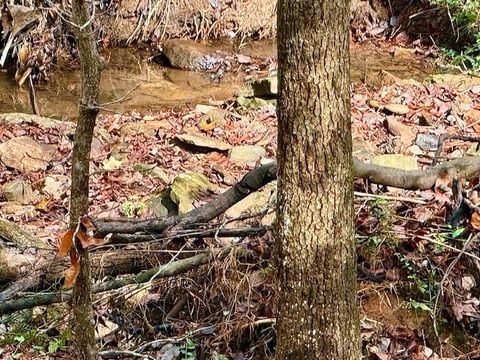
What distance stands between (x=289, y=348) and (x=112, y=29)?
915 cm

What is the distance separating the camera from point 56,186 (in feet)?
19.3

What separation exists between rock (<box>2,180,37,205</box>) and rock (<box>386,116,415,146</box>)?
128 inches

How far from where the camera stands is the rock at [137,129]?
7148mm

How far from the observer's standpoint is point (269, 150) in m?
6.29

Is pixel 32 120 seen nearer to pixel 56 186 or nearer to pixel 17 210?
pixel 56 186

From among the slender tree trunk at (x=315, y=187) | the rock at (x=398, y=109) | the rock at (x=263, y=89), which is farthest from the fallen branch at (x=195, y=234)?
the rock at (x=263, y=89)

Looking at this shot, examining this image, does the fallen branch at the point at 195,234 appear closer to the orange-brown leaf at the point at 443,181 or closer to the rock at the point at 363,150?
the orange-brown leaf at the point at 443,181

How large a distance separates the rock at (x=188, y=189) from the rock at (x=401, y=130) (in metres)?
1.85

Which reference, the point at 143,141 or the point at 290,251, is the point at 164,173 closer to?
the point at 143,141

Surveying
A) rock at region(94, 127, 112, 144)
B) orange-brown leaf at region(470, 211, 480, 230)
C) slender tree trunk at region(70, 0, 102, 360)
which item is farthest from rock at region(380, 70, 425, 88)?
slender tree trunk at region(70, 0, 102, 360)

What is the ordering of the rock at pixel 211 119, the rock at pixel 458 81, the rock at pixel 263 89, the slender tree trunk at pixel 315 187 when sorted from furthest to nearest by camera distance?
the rock at pixel 263 89
the rock at pixel 458 81
the rock at pixel 211 119
the slender tree trunk at pixel 315 187

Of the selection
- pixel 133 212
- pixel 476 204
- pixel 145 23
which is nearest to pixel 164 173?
pixel 133 212

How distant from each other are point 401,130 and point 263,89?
6.35ft

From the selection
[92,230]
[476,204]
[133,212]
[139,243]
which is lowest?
[133,212]
